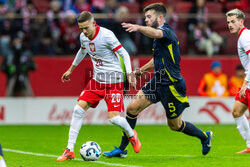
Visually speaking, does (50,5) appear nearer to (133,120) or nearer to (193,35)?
(193,35)

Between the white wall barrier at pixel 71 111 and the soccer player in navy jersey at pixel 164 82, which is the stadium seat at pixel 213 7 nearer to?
the white wall barrier at pixel 71 111

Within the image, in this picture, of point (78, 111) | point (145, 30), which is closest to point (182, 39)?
point (78, 111)

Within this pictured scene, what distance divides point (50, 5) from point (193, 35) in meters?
4.68

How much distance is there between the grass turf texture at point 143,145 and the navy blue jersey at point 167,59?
1265 millimetres

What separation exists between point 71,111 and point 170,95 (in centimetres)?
801

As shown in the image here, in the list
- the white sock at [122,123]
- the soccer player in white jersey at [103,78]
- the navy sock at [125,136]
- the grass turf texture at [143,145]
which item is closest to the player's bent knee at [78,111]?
the soccer player in white jersey at [103,78]

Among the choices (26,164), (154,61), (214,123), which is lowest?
(214,123)

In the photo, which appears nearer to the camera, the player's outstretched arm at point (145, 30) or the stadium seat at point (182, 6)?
the player's outstretched arm at point (145, 30)

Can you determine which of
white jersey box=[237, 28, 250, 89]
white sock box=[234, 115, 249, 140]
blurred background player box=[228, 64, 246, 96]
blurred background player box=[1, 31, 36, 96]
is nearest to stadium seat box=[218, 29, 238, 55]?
blurred background player box=[228, 64, 246, 96]

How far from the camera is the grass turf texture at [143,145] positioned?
26.9 ft

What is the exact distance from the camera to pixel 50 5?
17.9 metres

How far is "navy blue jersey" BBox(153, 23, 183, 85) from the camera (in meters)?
8.50

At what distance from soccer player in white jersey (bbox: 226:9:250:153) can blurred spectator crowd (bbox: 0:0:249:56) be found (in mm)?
7615

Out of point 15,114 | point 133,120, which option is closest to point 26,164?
point 133,120
